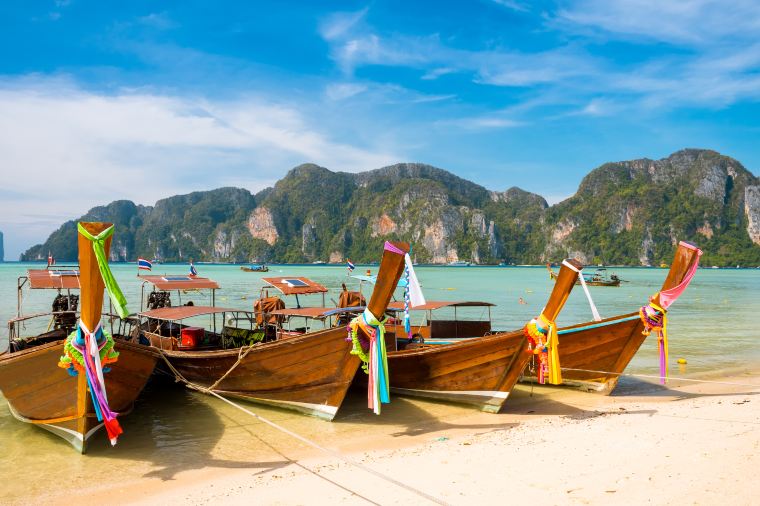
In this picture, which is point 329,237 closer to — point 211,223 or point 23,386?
point 211,223

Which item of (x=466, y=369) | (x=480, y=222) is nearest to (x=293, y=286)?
(x=466, y=369)

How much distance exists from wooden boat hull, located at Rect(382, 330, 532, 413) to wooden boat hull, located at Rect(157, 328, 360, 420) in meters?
1.89

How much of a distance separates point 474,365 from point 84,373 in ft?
20.8

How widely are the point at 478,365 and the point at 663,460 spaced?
3616 millimetres

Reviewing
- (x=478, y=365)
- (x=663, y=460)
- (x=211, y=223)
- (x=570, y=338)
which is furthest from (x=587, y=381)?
(x=211, y=223)

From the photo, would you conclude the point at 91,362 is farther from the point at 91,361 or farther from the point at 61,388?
the point at 61,388

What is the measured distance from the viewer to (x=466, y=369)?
9.88m

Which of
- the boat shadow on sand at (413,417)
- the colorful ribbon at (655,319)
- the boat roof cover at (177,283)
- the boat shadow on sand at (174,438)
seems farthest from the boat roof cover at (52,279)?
the colorful ribbon at (655,319)

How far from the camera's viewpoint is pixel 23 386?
843 centimetres

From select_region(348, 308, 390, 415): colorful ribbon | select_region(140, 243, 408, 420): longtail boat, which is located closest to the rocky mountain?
select_region(140, 243, 408, 420): longtail boat

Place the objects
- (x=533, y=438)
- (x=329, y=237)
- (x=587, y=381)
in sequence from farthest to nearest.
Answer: (x=329, y=237) < (x=587, y=381) < (x=533, y=438)

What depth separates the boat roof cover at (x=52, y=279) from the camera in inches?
513

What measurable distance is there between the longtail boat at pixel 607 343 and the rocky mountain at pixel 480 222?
462 feet

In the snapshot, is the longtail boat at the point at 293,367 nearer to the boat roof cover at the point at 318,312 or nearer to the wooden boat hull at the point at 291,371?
the wooden boat hull at the point at 291,371
